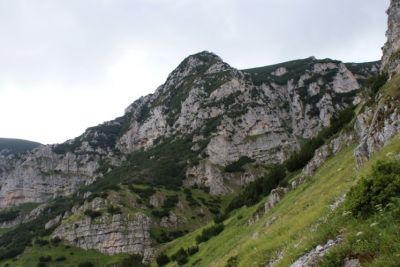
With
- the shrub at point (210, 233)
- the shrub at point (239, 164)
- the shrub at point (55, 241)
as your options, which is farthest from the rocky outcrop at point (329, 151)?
the shrub at point (239, 164)

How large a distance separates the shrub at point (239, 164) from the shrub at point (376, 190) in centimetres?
15336

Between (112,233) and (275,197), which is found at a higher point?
(275,197)

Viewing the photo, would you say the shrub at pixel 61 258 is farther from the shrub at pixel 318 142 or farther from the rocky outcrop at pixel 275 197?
the rocky outcrop at pixel 275 197

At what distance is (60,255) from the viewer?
112 metres

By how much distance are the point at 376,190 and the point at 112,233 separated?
113191 millimetres

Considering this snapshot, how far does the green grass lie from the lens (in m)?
107

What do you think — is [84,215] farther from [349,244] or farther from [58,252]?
[349,244]

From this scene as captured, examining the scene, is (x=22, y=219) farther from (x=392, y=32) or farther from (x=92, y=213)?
(x=392, y=32)

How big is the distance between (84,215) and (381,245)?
125m

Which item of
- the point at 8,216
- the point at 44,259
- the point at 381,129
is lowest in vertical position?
the point at 44,259

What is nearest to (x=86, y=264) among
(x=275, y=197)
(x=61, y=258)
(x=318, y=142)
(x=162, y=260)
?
(x=61, y=258)

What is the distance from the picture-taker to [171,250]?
78.0 metres

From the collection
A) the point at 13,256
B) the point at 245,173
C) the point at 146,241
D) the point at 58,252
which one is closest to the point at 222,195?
the point at 245,173

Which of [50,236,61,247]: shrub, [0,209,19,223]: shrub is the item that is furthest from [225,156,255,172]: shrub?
[0,209,19,223]: shrub
